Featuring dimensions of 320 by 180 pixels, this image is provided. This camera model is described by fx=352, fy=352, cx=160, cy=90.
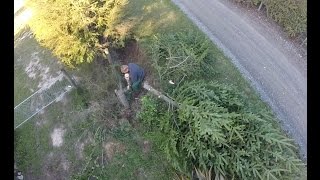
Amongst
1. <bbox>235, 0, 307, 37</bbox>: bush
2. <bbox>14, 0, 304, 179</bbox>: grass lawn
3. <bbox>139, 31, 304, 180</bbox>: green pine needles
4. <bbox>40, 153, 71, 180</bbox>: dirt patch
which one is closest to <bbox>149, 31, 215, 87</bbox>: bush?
<bbox>139, 31, 304, 180</bbox>: green pine needles

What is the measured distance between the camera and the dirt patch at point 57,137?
14656 millimetres

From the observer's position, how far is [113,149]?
46.1 ft

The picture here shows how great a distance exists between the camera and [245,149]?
11.1 meters

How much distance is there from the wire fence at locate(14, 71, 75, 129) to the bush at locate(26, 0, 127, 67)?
1462 millimetres

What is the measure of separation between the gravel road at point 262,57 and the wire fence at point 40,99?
6.99 metres

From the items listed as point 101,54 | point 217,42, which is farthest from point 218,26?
point 101,54

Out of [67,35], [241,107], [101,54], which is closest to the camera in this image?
[241,107]

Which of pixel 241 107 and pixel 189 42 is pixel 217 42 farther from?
pixel 241 107

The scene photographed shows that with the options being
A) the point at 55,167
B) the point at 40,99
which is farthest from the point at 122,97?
the point at 40,99

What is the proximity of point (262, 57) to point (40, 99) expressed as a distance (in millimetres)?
10303

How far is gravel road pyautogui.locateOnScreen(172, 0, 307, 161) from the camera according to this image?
14508 millimetres

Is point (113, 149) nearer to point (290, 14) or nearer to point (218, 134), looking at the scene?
point (218, 134)

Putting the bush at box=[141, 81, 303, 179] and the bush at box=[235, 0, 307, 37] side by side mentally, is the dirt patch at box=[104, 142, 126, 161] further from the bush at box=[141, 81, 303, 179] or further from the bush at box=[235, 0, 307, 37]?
the bush at box=[235, 0, 307, 37]
